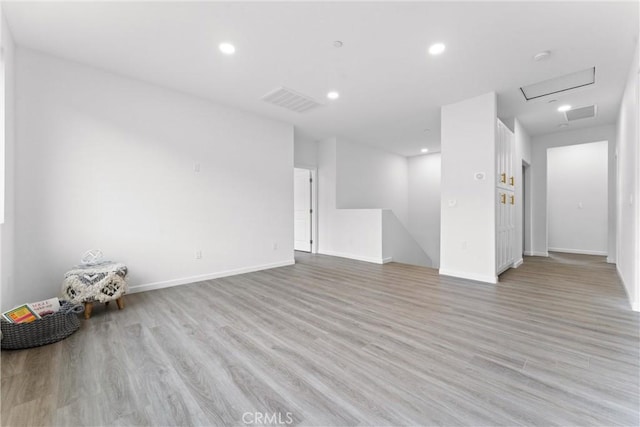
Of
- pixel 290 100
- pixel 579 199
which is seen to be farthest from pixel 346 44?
pixel 579 199

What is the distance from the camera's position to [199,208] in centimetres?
394

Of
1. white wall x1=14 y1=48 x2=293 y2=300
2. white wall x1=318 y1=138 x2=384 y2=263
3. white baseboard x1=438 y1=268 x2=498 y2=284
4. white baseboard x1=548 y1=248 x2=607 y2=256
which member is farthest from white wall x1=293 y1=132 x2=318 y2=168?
white baseboard x1=548 y1=248 x2=607 y2=256

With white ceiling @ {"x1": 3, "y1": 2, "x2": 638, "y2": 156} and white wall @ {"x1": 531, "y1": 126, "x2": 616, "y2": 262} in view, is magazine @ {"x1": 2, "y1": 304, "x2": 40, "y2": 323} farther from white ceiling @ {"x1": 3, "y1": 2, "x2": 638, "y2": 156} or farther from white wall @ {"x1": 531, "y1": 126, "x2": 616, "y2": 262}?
white wall @ {"x1": 531, "y1": 126, "x2": 616, "y2": 262}

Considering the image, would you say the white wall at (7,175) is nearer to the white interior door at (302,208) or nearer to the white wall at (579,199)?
the white interior door at (302,208)

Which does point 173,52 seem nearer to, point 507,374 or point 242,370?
point 242,370

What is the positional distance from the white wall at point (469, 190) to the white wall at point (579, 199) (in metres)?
4.86

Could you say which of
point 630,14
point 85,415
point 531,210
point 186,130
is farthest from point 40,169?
point 531,210

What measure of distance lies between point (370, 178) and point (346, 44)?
14.9 feet

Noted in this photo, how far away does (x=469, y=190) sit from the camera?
3980 millimetres

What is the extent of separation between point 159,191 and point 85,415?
2761 mm

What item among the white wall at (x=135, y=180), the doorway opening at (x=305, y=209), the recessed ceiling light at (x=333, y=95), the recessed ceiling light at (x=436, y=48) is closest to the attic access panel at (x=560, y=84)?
the recessed ceiling light at (x=436, y=48)

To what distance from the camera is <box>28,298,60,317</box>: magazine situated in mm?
2283

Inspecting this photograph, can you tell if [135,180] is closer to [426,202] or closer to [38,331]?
[38,331]

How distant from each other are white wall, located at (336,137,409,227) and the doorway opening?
2.47 feet
